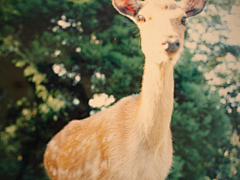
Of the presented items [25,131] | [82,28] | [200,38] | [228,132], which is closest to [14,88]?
[25,131]

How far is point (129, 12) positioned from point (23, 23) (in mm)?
718

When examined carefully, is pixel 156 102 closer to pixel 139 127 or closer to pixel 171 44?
pixel 139 127

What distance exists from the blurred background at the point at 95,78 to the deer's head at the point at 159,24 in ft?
0.66

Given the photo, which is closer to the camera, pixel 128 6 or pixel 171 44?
pixel 171 44

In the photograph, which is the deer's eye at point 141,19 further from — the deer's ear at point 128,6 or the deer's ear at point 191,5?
the deer's ear at point 191,5

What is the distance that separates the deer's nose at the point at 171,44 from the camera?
43.9 inches

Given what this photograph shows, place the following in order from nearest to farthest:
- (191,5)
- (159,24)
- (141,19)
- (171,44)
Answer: (171,44), (159,24), (141,19), (191,5)

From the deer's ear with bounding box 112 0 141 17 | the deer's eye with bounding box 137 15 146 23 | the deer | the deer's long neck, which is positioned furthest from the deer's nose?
the deer's ear with bounding box 112 0 141 17

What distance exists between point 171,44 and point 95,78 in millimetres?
618

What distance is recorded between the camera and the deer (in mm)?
1256

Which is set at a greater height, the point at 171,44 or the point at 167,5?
the point at 167,5

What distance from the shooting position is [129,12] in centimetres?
141

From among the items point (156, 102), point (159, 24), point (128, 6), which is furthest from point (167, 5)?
point (156, 102)

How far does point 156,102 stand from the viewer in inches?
49.9
